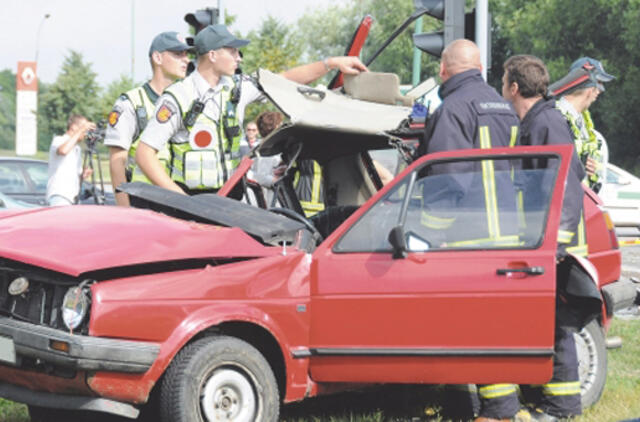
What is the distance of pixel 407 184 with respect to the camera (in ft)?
16.0

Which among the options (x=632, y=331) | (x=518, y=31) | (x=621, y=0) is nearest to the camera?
(x=632, y=331)

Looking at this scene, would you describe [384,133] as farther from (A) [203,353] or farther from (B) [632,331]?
(B) [632,331]

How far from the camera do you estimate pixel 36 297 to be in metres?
4.44

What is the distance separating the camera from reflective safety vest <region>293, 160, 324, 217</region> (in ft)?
21.1

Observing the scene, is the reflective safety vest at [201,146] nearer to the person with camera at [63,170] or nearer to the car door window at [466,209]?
the car door window at [466,209]

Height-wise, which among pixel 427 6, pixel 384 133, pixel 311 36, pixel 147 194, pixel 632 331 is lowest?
pixel 632 331

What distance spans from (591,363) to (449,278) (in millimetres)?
1620

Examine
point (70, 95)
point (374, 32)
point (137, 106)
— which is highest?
point (374, 32)

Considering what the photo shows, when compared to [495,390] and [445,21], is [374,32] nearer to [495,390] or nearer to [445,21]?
[445,21]

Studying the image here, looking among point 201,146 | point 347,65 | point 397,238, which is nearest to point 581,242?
point 397,238

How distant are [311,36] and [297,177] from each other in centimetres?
7441

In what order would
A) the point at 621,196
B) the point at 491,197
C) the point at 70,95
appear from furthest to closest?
the point at 70,95 → the point at 621,196 → the point at 491,197

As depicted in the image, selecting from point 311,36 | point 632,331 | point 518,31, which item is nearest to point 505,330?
point 632,331

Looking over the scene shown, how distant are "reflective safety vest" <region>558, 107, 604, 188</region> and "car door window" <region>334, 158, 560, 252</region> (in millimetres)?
2969
